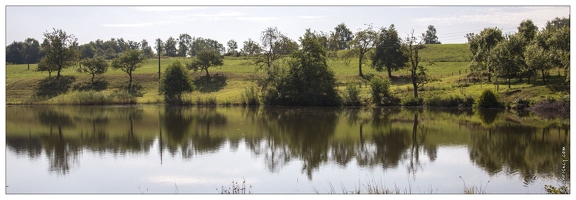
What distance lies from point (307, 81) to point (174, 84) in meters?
17.6

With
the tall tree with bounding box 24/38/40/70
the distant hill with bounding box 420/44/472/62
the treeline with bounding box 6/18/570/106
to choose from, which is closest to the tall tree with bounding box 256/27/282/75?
the treeline with bounding box 6/18/570/106

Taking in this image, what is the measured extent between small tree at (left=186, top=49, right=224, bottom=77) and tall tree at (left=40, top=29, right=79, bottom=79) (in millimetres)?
19078

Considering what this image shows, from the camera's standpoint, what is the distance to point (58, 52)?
8112 centimetres

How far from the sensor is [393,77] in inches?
2963

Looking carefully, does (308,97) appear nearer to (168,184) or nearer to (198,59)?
(198,59)

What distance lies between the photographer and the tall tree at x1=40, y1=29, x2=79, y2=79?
8062 centimetres

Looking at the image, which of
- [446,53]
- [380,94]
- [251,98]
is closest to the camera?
[380,94]

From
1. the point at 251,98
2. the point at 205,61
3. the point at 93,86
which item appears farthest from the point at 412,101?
the point at 93,86

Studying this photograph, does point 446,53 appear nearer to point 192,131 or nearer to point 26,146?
point 192,131

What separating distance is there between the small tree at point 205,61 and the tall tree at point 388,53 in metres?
25.0

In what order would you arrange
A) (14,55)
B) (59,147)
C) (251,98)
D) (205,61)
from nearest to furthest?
(59,147)
(251,98)
(205,61)
(14,55)

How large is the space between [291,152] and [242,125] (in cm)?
1326

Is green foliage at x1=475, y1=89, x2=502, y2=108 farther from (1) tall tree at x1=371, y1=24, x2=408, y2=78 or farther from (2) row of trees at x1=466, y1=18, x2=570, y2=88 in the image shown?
(1) tall tree at x1=371, y1=24, x2=408, y2=78

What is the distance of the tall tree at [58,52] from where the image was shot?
80.6m
